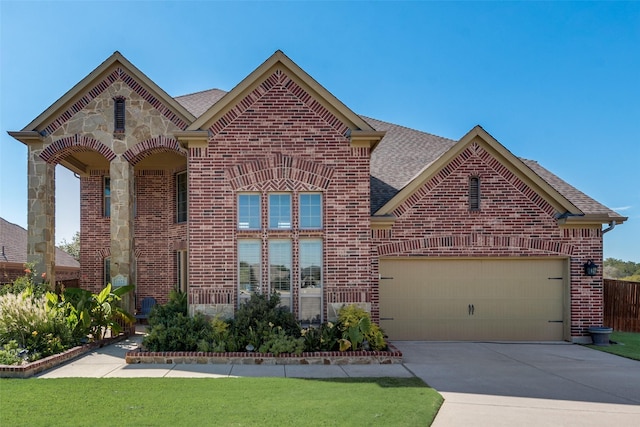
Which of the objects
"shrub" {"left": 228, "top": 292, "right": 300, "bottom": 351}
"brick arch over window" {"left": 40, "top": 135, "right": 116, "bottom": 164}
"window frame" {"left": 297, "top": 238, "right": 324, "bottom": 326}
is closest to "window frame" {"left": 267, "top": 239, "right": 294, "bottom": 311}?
"window frame" {"left": 297, "top": 238, "right": 324, "bottom": 326}

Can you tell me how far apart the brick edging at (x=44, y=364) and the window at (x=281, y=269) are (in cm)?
461

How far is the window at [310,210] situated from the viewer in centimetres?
1193

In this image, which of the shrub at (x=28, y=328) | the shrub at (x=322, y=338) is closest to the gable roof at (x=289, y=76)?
the shrub at (x=322, y=338)

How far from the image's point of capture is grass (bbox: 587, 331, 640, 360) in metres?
11.8

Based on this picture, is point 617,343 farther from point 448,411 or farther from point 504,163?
point 448,411

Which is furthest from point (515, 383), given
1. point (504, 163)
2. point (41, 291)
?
point (41, 291)

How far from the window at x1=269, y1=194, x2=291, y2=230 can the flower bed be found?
3314 millimetres

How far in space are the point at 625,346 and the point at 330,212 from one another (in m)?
9.14

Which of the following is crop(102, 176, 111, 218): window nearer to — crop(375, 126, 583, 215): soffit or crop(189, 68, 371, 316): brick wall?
crop(189, 68, 371, 316): brick wall

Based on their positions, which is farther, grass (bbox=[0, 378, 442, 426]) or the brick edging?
the brick edging

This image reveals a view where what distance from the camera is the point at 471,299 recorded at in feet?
43.7

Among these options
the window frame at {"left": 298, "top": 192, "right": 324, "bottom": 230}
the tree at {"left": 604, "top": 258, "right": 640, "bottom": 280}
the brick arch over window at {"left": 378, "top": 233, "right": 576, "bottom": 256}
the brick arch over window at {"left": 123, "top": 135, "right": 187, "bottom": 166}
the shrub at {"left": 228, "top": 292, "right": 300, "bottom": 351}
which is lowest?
the tree at {"left": 604, "top": 258, "right": 640, "bottom": 280}

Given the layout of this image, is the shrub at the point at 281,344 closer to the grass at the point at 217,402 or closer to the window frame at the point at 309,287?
the window frame at the point at 309,287

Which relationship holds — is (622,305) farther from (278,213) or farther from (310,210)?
(278,213)
